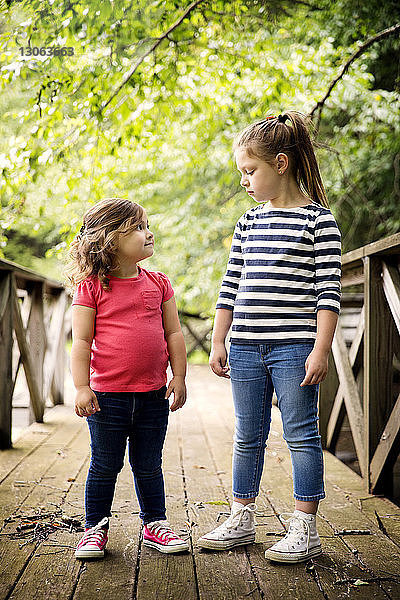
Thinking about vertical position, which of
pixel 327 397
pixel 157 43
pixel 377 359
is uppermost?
pixel 157 43

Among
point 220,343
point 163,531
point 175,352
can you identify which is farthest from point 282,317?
point 163,531

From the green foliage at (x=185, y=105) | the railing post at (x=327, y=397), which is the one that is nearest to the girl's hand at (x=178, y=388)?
the railing post at (x=327, y=397)

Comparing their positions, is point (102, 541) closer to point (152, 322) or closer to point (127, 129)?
point (152, 322)

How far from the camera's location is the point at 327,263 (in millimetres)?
2010

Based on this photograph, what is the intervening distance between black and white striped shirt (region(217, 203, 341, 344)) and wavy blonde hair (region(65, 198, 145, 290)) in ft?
1.43

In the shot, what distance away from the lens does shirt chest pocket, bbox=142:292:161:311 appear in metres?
2.11

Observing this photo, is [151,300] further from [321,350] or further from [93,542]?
[93,542]

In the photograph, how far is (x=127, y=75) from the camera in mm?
4059

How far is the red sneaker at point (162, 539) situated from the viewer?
2039 mm

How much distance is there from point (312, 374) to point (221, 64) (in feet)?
13.0

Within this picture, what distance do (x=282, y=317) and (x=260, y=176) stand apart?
1.55ft

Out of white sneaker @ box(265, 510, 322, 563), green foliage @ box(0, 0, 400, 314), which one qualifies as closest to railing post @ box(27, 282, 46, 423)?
green foliage @ box(0, 0, 400, 314)

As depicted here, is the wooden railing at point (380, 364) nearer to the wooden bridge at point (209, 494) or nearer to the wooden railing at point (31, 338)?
→ the wooden bridge at point (209, 494)

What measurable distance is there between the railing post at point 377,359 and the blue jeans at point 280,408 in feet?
2.69
